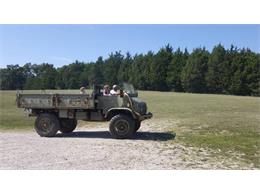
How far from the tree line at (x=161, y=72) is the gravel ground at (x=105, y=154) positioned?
3.68 meters

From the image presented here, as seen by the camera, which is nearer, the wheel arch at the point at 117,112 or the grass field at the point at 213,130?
the grass field at the point at 213,130

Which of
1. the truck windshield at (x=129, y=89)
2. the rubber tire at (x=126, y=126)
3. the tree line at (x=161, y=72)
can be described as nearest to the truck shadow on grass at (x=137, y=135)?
the rubber tire at (x=126, y=126)

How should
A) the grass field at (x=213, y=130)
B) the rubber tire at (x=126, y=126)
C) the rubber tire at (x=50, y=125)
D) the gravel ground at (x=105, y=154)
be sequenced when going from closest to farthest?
1. the gravel ground at (x=105, y=154)
2. the grass field at (x=213, y=130)
3. the rubber tire at (x=126, y=126)
4. the rubber tire at (x=50, y=125)

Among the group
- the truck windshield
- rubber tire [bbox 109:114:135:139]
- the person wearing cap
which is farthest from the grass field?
the person wearing cap

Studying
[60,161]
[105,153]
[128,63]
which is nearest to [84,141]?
[105,153]

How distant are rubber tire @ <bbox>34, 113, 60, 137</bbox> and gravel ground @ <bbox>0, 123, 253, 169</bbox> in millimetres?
476

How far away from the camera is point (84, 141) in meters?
14.3

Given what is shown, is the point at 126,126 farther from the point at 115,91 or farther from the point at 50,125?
the point at 50,125

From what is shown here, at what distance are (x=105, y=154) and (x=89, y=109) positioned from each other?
369 centimetres

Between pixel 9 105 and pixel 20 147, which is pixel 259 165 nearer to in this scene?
pixel 20 147

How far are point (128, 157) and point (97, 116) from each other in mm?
4100

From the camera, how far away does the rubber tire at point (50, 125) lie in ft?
51.1

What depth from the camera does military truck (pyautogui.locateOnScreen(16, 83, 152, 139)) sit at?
14.8m

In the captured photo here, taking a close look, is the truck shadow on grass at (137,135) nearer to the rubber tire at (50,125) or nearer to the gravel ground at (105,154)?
the gravel ground at (105,154)
